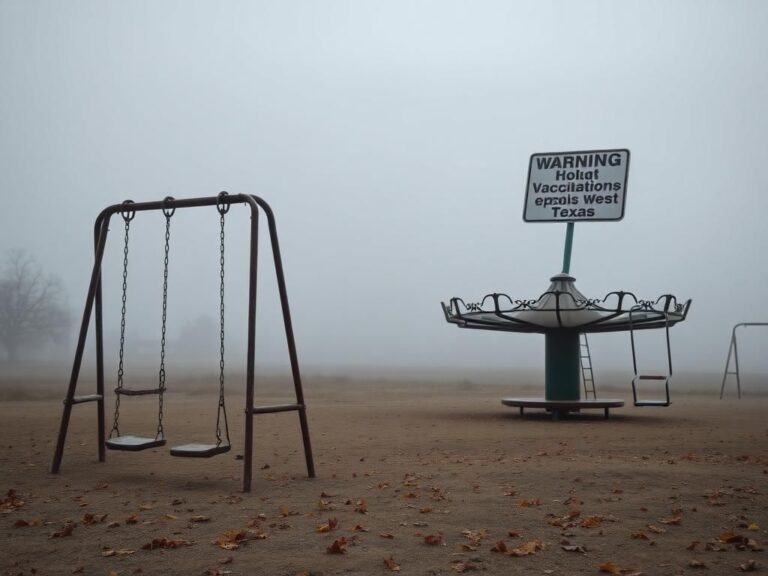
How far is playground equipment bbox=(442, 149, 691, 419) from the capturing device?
1742 cm

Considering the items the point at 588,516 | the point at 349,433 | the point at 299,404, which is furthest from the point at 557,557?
the point at 349,433

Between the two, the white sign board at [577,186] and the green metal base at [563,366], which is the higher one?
the white sign board at [577,186]

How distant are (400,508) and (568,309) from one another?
11137 mm

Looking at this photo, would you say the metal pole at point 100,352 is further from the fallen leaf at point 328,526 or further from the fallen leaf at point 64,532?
the fallen leaf at point 328,526

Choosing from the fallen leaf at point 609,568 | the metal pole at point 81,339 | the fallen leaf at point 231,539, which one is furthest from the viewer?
the metal pole at point 81,339

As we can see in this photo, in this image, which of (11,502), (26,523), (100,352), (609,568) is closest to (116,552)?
(26,523)

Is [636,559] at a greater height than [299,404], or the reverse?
[299,404]

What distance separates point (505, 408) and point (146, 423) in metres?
9.98

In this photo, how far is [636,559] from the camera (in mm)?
5438

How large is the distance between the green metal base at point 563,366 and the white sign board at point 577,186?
13.0ft

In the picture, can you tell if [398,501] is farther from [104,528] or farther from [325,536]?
[104,528]

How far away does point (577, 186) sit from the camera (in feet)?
68.7

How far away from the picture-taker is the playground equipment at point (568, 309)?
57.2ft

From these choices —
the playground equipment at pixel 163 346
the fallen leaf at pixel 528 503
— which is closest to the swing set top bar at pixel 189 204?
the playground equipment at pixel 163 346
